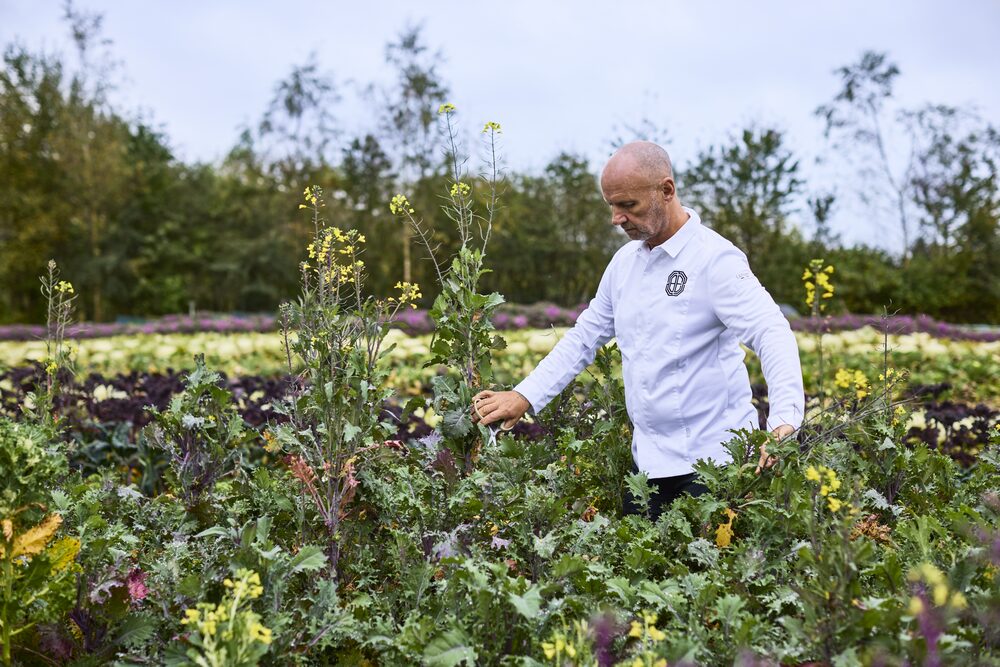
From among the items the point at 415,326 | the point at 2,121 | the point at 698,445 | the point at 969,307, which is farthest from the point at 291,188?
the point at 698,445

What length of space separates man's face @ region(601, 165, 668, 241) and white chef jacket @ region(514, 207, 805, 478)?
0.16 m

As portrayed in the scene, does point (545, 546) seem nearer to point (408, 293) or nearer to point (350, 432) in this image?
point (350, 432)

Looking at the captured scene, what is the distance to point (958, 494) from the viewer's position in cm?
268

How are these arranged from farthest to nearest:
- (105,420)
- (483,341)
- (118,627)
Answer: (105,420), (483,341), (118,627)

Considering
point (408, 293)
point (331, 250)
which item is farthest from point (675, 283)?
point (331, 250)

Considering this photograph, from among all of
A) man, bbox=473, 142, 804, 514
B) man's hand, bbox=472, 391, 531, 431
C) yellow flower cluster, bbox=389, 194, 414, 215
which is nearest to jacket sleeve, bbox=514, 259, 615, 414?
man, bbox=473, 142, 804, 514

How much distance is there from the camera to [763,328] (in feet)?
8.83

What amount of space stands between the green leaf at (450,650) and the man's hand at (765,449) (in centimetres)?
101

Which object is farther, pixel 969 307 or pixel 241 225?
pixel 241 225

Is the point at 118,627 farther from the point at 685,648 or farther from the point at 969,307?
the point at 969,307

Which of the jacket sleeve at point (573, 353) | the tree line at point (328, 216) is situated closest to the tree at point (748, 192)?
the tree line at point (328, 216)

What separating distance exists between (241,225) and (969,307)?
24.0 m

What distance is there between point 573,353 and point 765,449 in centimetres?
104

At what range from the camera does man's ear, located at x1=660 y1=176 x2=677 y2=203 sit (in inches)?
112
